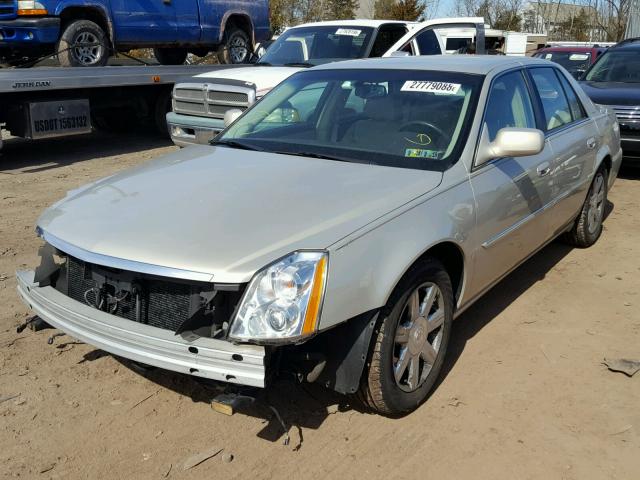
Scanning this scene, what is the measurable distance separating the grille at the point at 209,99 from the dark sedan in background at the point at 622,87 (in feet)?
14.6

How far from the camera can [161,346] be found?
2719 millimetres

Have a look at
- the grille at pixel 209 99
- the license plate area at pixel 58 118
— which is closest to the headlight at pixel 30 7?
the license plate area at pixel 58 118

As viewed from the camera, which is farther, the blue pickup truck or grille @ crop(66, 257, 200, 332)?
the blue pickup truck

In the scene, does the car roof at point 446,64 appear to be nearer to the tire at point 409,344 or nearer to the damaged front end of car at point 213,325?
the tire at point 409,344

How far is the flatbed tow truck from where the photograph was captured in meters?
8.49

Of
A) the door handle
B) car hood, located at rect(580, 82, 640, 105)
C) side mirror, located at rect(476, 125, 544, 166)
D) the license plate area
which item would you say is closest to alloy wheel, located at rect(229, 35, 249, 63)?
the license plate area

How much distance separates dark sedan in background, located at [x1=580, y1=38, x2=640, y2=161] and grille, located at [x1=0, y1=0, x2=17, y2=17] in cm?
759

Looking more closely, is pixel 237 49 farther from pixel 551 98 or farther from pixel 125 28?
pixel 551 98

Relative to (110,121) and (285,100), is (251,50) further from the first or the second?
(285,100)

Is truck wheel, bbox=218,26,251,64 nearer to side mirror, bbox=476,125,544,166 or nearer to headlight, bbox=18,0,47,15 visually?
headlight, bbox=18,0,47,15

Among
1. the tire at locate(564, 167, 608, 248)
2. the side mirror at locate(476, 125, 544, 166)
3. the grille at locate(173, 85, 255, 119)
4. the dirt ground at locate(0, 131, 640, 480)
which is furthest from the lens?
the grille at locate(173, 85, 255, 119)

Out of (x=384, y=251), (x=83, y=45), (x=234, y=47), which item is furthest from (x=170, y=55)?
(x=384, y=251)

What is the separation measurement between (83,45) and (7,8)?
116cm

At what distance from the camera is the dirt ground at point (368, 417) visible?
9.53 feet
